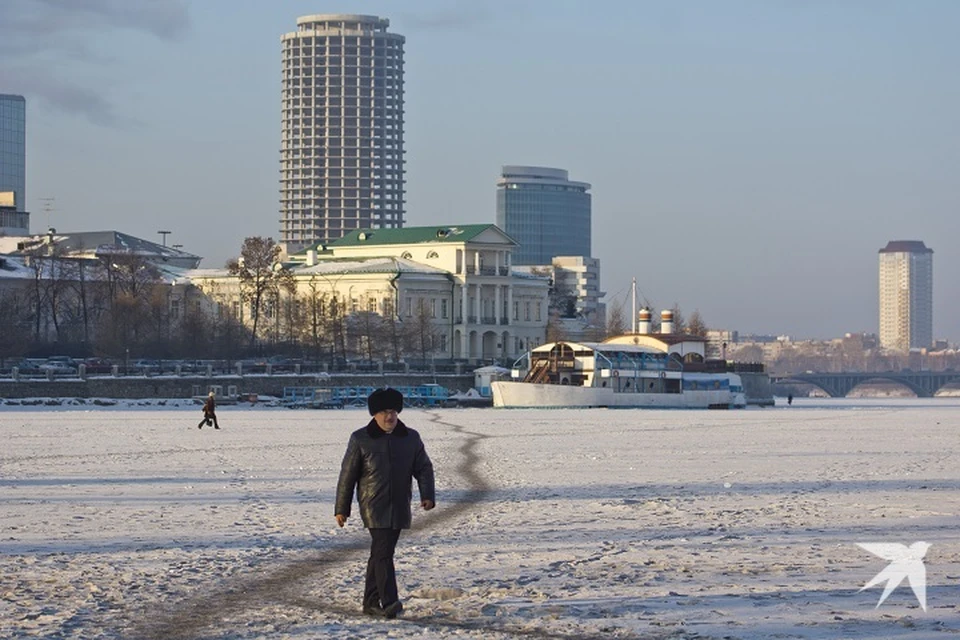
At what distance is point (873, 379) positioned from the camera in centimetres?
18738

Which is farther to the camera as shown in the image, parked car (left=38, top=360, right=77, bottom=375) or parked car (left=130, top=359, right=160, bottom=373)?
parked car (left=130, top=359, right=160, bottom=373)

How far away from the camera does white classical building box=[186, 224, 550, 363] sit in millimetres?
130000

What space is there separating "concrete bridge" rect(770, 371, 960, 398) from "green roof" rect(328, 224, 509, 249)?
184ft

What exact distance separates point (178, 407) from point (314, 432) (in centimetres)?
3233

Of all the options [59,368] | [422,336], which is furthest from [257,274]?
[59,368]

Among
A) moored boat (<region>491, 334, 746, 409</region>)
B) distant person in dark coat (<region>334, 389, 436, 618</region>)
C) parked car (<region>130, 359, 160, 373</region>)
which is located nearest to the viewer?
distant person in dark coat (<region>334, 389, 436, 618</region>)

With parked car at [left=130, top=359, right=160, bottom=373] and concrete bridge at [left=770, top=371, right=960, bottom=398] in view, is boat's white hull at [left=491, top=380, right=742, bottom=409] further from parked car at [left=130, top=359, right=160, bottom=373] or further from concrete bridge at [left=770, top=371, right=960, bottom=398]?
concrete bridge at [left=770, top=371, right=960, bottom=398]

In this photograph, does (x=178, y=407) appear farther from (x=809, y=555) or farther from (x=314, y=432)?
(x=809, y=555)

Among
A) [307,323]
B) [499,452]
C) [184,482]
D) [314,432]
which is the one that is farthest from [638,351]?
[184,482]

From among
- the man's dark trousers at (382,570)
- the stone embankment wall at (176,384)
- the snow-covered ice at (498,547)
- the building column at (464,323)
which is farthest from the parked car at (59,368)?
the man's dark trousers at (382,570)

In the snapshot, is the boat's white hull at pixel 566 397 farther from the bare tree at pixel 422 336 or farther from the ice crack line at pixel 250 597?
the ice crack line at pixel 250 597

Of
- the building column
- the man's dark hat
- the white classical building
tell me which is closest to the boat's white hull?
the white classical building

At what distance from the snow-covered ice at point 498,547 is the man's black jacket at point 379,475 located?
32.5 inches

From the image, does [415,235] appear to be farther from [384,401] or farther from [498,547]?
[384,401]
